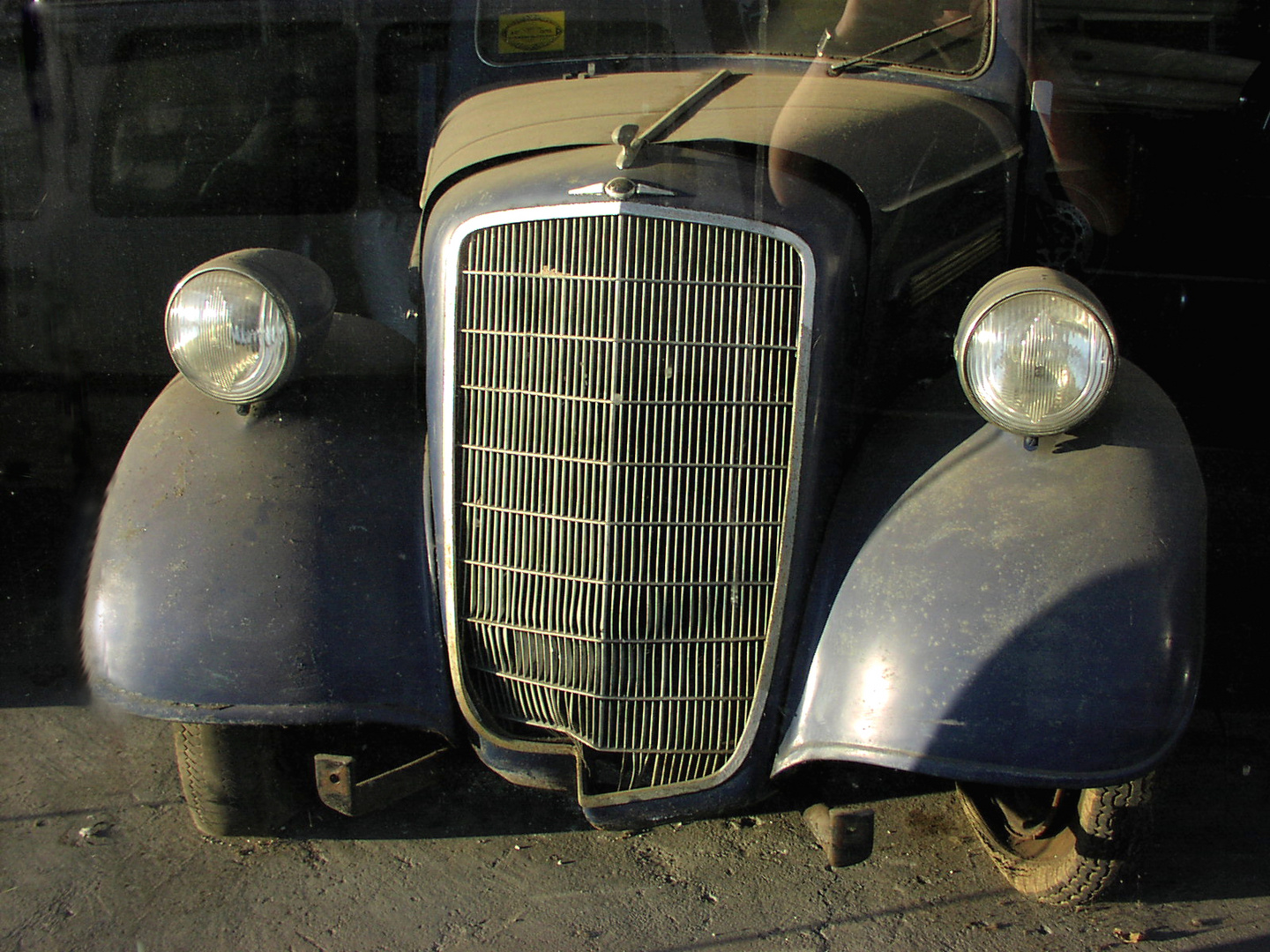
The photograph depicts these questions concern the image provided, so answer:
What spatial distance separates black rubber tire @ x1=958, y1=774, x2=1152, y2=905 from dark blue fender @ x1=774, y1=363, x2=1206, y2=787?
304mm

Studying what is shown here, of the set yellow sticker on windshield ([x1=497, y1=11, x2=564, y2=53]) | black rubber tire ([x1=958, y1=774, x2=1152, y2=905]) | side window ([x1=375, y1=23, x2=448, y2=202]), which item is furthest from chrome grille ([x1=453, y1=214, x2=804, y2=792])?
side window ([x1=375, y1=23, x2=448, y2=202])

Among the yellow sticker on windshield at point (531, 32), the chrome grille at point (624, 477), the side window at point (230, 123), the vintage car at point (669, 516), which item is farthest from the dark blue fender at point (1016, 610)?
the side window at point (230, 123)

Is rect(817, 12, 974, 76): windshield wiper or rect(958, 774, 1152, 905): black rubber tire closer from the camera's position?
rect(958, 774, 1152, 905): black rubber tire

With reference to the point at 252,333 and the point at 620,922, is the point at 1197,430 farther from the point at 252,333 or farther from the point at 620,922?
the point at 252,333

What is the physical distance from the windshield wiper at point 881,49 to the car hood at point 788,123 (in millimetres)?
52

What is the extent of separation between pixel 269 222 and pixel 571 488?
8.93 ft

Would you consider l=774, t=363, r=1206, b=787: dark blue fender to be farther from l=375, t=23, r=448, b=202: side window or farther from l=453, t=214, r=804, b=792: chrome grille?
l=375, t=23, r=448, b=202: side window

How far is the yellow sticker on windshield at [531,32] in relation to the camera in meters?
3.40

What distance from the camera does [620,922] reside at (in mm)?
2484

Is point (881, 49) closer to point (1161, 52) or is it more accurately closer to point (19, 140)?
point (1161, 52)

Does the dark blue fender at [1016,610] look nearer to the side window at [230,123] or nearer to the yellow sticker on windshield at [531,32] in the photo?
the yellow sticker on windshield at [531,32]

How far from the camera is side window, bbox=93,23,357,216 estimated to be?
4.16 m

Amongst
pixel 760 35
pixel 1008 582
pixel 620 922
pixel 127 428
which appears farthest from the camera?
pixel 127 428

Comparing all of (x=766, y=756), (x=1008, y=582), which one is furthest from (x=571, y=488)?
(x=1008, y=582)
